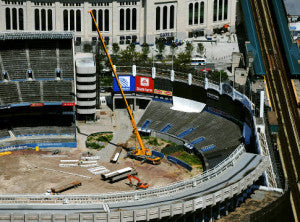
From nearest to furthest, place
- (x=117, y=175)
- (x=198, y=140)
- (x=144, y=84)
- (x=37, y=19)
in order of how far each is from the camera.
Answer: (x=117, y=175) < (x=198, y=140) < (x=144, y=84) < (x=37, y=19)

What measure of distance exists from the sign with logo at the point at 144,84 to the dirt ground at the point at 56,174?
23073mm

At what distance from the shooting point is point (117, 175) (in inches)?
4973

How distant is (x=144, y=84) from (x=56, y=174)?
3714 centimetres

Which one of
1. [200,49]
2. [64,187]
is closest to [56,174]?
[64,187]

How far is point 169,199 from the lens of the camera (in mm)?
100938

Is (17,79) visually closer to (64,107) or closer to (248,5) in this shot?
(64,107)

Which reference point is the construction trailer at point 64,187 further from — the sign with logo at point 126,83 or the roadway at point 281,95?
the sign with logo at point 126,83

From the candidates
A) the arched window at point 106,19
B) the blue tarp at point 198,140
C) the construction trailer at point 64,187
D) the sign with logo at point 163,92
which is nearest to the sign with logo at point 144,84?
the sign with logo at point 163,92

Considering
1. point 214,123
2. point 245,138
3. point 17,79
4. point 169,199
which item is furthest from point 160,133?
point 169,199

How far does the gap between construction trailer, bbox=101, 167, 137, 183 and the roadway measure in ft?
94.2

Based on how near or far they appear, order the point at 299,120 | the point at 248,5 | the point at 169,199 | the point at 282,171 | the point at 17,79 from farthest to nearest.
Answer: the point at 248,5 → the point at 17,79 → the point at 299,120 → the point at 282,171 → the point at 169,199

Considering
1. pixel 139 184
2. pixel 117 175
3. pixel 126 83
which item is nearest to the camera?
pixel 139 184

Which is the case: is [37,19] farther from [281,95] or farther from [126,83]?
[281,95]

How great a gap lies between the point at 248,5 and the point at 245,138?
6851cm
